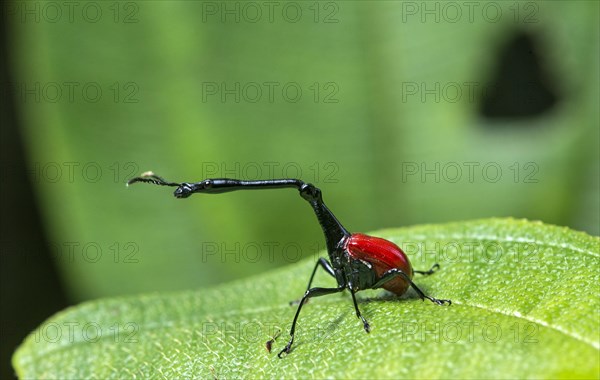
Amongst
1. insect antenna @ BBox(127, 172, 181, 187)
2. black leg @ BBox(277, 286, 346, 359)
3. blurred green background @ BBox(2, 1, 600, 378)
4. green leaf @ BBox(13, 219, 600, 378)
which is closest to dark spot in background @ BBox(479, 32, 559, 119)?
blurred green background @ BBox(2, 1, 600, 378)

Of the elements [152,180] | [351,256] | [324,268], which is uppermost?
[152,180]

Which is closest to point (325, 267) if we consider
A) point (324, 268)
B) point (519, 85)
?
point (324, 268)

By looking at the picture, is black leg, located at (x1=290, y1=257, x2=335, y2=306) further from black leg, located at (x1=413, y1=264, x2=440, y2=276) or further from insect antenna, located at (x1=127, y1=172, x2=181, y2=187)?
insect antenna, located at (x1=127, y1=172, x2=181, y2=187)

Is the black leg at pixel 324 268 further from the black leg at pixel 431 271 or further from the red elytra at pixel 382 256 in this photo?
the black leg at pixel 431 271

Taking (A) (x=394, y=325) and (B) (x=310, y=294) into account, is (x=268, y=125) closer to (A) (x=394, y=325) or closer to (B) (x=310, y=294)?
(B) (x=310, y=294)

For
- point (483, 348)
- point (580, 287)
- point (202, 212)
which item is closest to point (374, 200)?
point (202, 212)

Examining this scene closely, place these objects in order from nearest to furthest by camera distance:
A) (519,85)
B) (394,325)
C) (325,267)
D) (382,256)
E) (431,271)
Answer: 1. (394,325)
2. (382,256)
3. (431,271)
4. (325,267)
5. (519,85)

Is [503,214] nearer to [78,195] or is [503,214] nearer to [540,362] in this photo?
[540,362]
